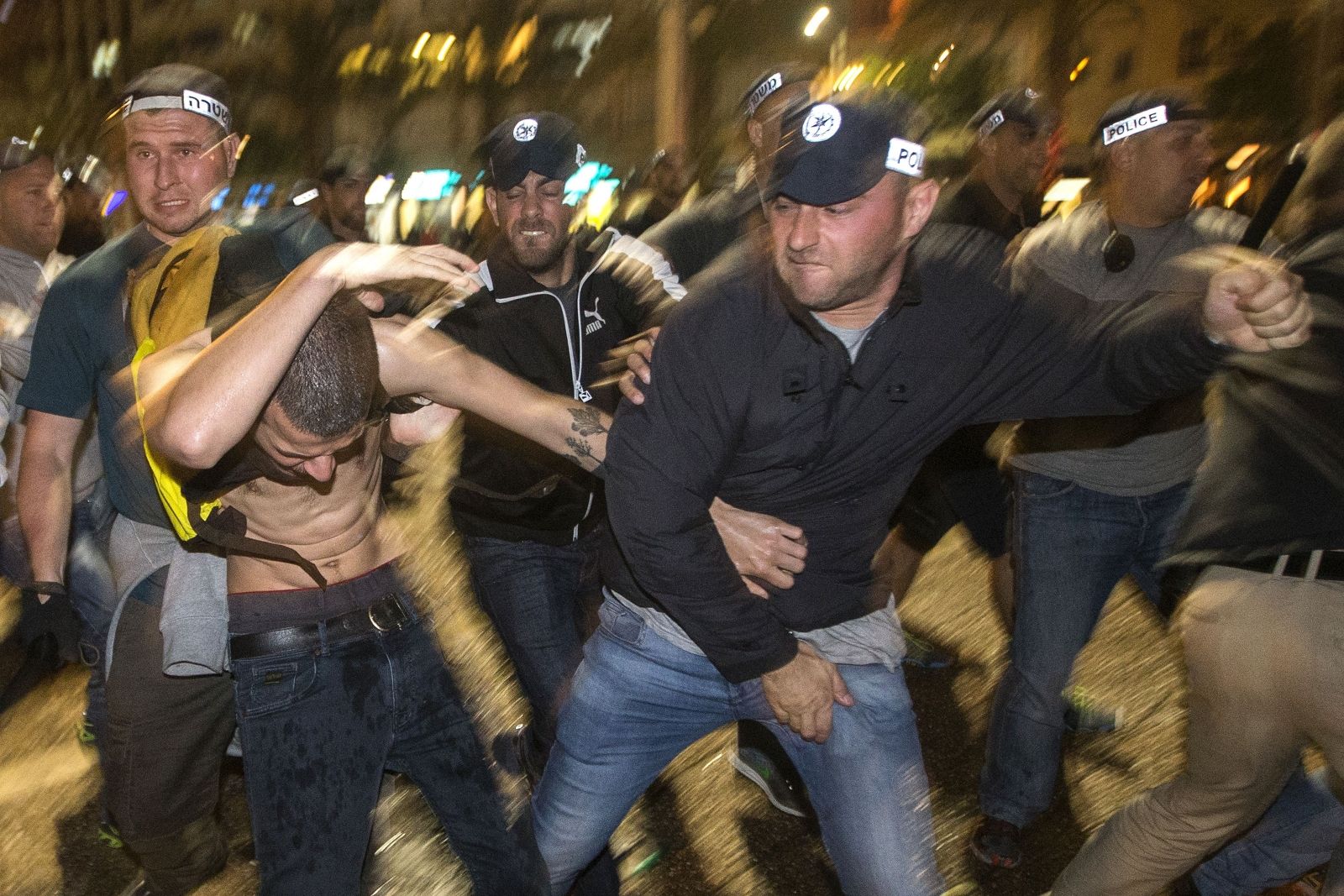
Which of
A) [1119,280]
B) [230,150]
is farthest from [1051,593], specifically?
[230,150]

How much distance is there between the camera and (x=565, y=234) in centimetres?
418

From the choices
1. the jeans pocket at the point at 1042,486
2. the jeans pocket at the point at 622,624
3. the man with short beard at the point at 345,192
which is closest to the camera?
the jeans pocket at the point at 622,624

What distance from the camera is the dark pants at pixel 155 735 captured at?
3.00 m

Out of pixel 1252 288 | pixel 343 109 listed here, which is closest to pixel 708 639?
pixel 1252 288

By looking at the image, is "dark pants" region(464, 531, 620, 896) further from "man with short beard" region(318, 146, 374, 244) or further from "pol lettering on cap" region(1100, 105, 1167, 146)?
"man with short beard" region(318, 146, 374, 244)

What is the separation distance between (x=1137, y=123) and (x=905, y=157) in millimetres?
1812

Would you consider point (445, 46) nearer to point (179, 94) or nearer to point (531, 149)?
point (531, 149)

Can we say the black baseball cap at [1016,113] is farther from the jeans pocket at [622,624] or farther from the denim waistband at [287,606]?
the denim waistband at [287,606]

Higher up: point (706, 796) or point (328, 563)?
point (328, 563)

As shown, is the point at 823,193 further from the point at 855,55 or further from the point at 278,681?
the point at 855,55

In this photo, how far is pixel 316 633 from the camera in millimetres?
2598

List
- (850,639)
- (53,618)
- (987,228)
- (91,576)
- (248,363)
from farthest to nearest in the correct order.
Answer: (987,228)
(91,576)
(53,618)
(850,639)
(248,363)

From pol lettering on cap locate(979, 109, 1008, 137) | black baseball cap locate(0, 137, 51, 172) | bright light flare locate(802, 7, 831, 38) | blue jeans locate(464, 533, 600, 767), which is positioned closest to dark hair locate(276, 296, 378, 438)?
blue jeans locate(464, 533, 600, 767)

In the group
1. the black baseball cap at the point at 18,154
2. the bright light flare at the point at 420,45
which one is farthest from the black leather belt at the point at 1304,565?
the bright light flare at the point at 420,45
